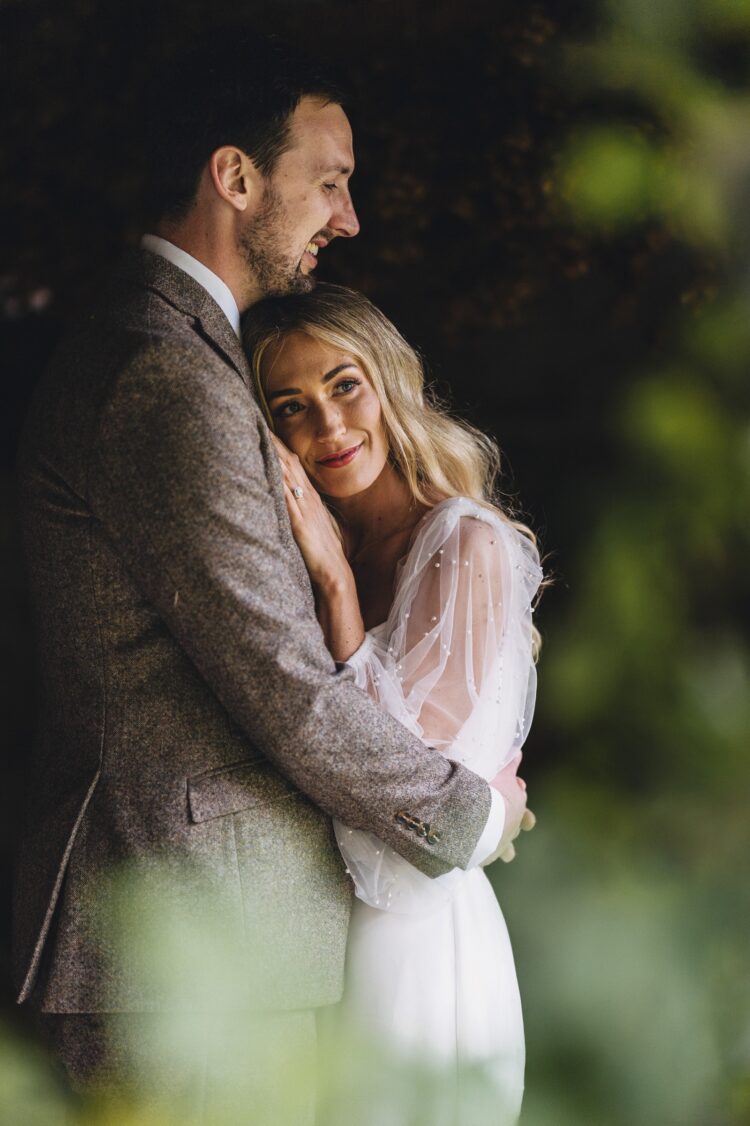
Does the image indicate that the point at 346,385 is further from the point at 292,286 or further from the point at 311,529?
the point at 311,529

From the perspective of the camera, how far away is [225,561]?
4.56ft

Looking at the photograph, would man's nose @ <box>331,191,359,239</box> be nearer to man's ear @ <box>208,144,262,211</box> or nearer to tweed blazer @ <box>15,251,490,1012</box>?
man's ear @ <box>208,144,262,211</box>

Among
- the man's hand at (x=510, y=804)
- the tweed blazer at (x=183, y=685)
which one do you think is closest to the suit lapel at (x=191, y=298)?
the tweed blazer at (x=183, y=685)

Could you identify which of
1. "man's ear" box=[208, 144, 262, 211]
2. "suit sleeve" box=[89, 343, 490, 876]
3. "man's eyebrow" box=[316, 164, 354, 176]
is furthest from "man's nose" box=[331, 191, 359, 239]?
"suit sleeve" box=[89, 343, 490, 876]

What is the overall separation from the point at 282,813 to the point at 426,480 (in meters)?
0.72

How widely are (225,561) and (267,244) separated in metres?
0.53

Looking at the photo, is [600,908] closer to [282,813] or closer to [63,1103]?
[63,1103]

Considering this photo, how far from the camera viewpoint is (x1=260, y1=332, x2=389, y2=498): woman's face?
6.20 feet

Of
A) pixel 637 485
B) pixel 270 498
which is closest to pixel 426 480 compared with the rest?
pixel 270 498

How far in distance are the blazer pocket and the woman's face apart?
0.57 m

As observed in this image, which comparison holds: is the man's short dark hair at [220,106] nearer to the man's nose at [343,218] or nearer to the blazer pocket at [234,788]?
the man's nose at [343,218]

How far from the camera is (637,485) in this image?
481 millimetres

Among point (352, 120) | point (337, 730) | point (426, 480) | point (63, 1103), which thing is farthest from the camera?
point (352, 120)

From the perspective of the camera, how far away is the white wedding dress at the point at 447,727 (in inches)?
64.6
